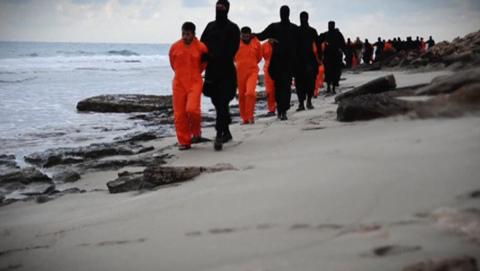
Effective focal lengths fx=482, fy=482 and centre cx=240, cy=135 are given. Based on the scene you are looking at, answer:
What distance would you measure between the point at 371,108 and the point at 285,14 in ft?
12.0

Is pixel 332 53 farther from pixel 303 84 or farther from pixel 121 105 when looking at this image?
pixel 121 105

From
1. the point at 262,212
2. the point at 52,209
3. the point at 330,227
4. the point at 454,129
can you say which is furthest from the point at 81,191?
the point at 454,129

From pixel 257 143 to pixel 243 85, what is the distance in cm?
317

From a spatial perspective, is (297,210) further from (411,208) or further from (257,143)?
(257,143)

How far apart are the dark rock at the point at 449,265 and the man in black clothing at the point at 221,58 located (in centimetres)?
431

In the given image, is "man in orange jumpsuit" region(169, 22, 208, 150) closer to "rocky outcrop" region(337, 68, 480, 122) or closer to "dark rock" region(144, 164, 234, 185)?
"rocky outcrop" region(337, 68, 480, 122)

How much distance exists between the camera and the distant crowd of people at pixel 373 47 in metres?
32.8

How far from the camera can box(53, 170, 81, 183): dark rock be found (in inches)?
207

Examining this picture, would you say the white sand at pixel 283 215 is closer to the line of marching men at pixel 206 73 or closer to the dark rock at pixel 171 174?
the dark rock at pixel 171 174

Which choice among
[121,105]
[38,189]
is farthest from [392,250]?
[121,105]

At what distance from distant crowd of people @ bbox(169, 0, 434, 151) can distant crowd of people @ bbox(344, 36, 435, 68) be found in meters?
19.8

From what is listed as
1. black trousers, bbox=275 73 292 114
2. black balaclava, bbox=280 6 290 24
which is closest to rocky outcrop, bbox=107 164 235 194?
black trousers, bbox=275 73 292 114

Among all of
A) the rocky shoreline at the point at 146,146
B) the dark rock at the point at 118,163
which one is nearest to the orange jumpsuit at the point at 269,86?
the rocky shoreline at the point at 146,146

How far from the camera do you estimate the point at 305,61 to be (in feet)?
29.6
